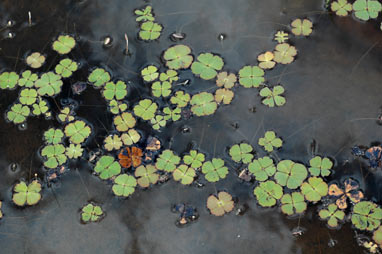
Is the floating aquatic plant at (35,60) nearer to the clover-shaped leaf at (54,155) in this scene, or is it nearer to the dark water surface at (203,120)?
the dark water surface at (203,120)

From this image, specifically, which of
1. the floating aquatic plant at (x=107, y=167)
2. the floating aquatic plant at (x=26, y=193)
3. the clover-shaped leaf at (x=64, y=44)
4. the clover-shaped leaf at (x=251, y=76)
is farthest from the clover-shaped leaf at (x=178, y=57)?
the floating aquatic plant at (x=26, y=193)

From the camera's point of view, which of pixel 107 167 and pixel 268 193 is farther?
pixel 107 167

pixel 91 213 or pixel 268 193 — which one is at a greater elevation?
pixel 268 193

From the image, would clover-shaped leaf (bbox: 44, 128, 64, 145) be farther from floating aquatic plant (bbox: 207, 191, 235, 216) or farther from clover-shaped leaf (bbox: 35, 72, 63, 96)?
floating aquatic plant (bbox: 207, 191, 235, 216)

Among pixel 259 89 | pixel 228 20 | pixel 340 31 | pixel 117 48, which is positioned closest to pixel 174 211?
pixel 259 89

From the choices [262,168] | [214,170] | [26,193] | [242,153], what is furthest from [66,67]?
[262,168]

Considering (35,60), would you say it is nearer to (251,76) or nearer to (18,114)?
(18,114)

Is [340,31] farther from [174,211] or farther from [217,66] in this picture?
[174,211]

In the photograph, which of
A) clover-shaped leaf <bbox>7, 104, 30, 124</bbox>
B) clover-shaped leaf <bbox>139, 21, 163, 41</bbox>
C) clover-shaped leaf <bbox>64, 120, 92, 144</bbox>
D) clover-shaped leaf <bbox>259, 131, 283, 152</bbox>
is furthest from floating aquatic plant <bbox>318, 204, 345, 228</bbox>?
clover-shaped leaf <bbox>7, 104, 30, 124</bbox>
